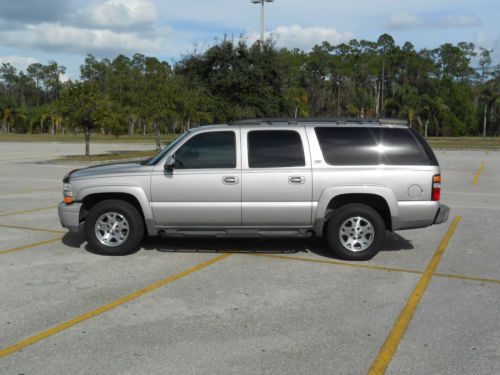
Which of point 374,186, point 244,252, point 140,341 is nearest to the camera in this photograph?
point 140,341

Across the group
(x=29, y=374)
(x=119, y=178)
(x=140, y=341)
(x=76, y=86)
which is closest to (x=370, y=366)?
(x=140, y=341)

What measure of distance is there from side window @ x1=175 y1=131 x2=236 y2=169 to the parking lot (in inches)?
50.4

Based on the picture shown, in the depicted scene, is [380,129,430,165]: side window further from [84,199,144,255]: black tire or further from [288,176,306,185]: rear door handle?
[84,199,144,255]: black tire

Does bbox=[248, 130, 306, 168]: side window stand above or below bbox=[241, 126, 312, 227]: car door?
above

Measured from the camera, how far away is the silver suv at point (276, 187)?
691 centimetres

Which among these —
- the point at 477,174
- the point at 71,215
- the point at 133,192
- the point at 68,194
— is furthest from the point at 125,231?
the point at 477,174

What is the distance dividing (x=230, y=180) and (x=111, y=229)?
1.82 m

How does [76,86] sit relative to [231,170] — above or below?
above

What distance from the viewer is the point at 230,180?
6.90m

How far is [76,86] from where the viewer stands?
2545 centimetres

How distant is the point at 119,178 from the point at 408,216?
3928 millimetres

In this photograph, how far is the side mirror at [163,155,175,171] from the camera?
22.8 feet

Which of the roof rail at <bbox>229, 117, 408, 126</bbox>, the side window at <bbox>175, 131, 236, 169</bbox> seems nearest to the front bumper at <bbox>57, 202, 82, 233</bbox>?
the side window at <bbox>175, 131, 236, 169</bbox>

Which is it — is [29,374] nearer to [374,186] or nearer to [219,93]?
[374,186]
